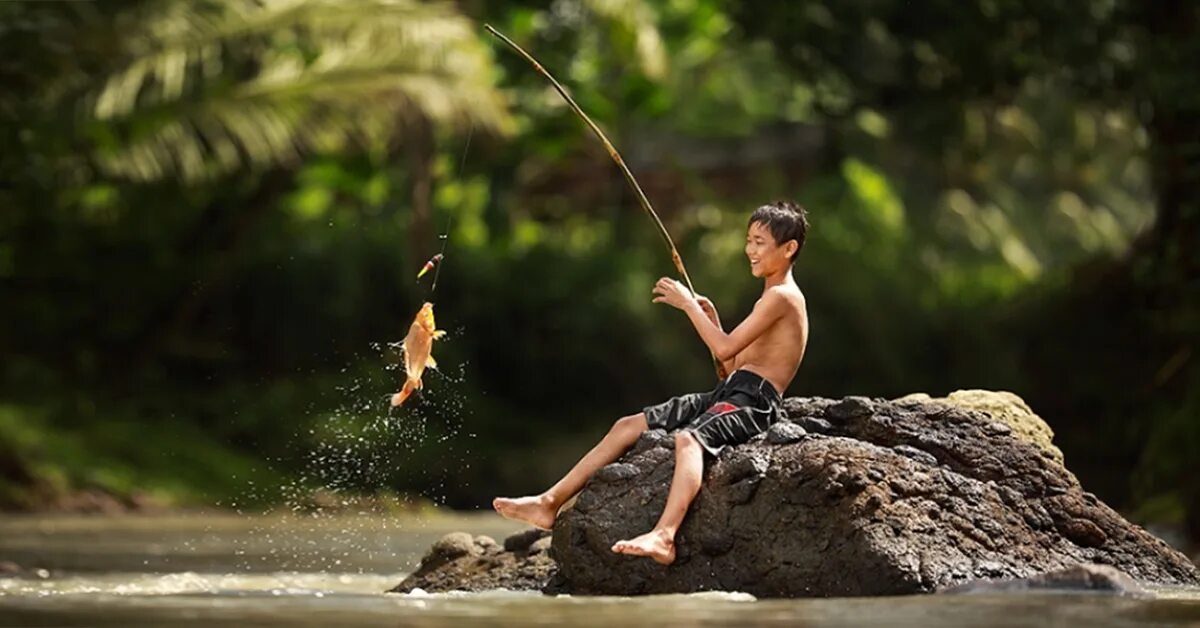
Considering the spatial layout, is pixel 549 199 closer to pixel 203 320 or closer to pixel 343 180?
pixel 343 180

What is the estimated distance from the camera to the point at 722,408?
8953 millimetres

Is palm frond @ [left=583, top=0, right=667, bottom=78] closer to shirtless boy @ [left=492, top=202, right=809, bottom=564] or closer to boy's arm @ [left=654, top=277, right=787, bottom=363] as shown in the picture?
shirtless boy @ [left=492, top=202, right=809, bottom=564]

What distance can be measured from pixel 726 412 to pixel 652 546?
74cm

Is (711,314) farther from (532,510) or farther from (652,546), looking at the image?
(652,546)

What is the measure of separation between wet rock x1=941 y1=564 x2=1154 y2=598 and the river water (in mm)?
182

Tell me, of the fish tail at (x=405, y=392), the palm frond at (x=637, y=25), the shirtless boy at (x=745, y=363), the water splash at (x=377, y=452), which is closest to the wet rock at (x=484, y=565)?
the shirtless boy at (x=745, y=363)

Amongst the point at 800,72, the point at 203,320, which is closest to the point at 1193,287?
the point at 800,72

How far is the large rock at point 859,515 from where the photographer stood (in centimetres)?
841

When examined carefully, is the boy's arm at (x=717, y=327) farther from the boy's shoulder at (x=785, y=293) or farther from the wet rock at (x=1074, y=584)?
the wet rock at (x=1074, y=584)

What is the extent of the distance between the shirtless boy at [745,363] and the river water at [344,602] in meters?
0.53

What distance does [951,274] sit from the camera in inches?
982

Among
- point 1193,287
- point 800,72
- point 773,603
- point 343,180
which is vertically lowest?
point 773,603

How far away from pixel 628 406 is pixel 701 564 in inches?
576

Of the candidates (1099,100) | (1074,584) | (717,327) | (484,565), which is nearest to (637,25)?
(1099,100)
